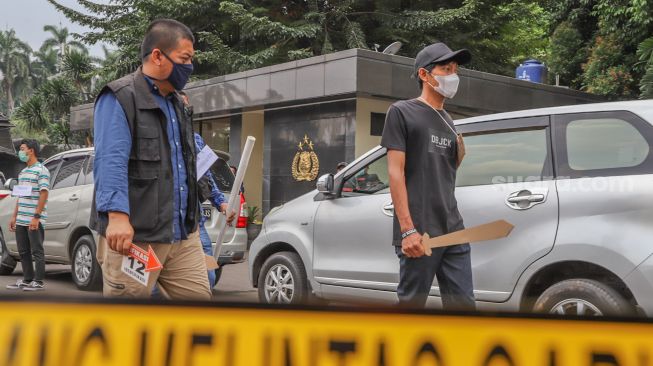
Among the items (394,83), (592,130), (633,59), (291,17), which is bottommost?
(592,130)

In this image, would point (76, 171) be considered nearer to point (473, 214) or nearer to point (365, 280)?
point (365, 280)

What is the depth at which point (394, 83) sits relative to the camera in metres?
13.7

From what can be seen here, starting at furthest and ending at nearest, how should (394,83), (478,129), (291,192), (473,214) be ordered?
1. (291,192)
2. (394,83)
3. (478,129)
4. (473,214)

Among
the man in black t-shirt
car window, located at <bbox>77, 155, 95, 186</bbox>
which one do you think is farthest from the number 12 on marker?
car window, located at <bbox>77, 155, 95, 186</bbox>

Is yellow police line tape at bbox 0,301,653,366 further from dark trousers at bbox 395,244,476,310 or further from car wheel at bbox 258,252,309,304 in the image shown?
car wheel at bbox 258,252,309,304

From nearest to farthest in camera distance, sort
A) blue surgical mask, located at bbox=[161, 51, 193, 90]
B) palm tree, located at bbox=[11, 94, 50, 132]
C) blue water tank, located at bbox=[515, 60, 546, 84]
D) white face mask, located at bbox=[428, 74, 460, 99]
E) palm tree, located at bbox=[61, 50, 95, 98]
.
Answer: blue surgical mask, located at bbox=[161, 51, 193, 90], white face mask, located at bbox=[428, 74, 460, 99], blue water tank, located at bbox=[515, 60, 546, 84], palm tree, located at bbox=[61, 50, 95, 98], palm tree, located at bbox=[11, 94, 50, 132]

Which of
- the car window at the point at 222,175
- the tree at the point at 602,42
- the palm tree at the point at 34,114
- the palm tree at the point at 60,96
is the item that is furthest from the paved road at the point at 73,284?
the palm tree at the point at 34,114

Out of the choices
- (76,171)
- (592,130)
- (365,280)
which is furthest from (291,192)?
(592,130)

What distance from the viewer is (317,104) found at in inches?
591

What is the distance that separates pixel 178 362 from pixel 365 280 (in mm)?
3837

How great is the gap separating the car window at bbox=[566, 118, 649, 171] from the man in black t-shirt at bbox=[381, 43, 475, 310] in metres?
1.20

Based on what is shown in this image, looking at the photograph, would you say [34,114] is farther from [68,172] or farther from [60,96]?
[68,172]

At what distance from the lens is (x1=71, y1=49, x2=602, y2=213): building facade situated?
1366 cm

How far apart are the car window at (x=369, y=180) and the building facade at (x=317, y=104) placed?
7.72 m
